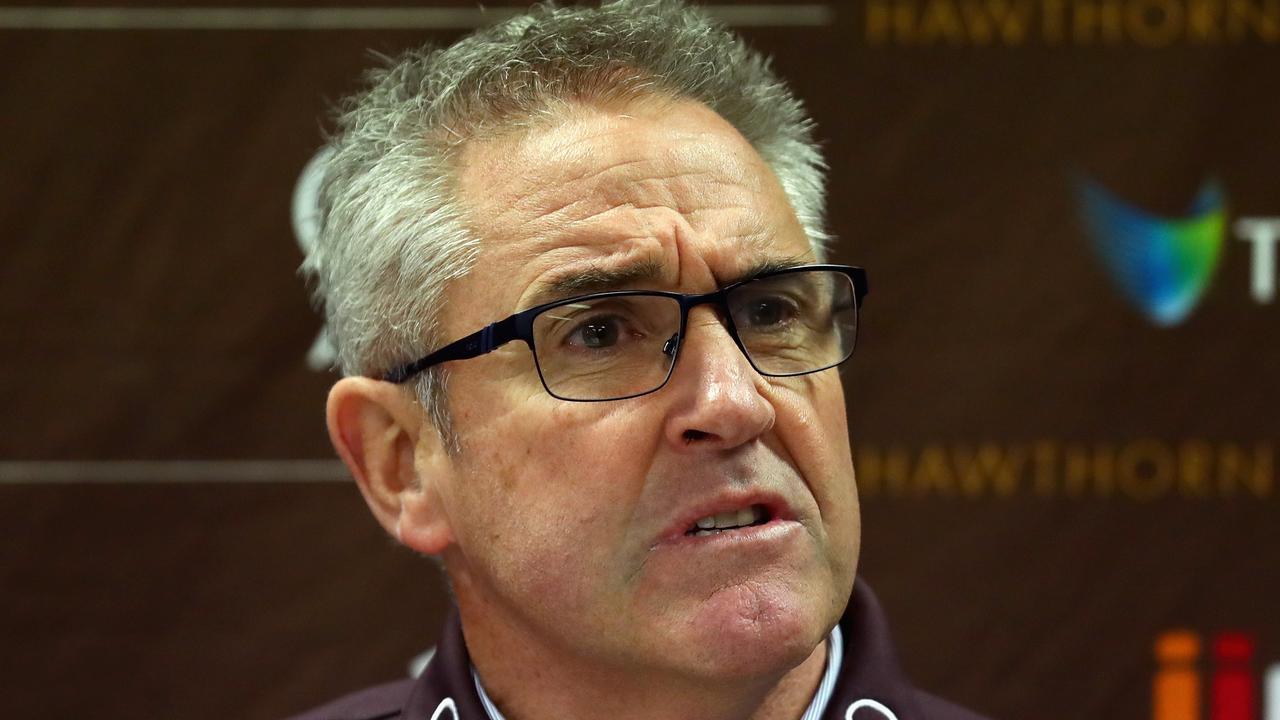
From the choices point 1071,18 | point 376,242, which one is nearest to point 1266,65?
point 1071,18

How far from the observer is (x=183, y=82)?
8.35 ft

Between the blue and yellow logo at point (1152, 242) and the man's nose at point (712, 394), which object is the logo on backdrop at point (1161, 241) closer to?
the blue and yellow logo at point (1152, 242)

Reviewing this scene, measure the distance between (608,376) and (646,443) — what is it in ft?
0.32

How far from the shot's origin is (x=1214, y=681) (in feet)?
8.24

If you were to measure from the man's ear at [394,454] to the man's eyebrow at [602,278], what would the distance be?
274 millimetres

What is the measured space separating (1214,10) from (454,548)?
67.6 inches

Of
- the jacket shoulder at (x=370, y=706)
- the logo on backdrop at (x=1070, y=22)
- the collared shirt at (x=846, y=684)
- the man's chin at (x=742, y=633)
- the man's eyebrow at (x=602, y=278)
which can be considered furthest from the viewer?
the logo on backdrop at (x=1070, y=22)

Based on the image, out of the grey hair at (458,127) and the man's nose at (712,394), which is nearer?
the man's nose at (712,394)

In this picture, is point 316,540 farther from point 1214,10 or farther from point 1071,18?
point 1214,10

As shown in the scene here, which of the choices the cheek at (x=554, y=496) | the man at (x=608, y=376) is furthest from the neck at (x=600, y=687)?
the cheek at (x=554, y=496)

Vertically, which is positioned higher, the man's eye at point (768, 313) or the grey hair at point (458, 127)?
the grey hair at point (458, 127)

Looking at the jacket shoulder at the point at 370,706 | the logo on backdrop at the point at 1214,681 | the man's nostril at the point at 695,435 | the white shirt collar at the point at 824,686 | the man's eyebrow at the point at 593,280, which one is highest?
the man's eyebrow at the point at 593,280

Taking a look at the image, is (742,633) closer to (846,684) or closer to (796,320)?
(846,684)

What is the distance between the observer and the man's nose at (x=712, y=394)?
1.48 metres
